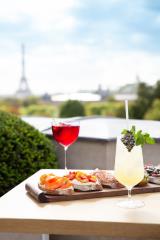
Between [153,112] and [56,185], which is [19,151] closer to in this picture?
[56,185]

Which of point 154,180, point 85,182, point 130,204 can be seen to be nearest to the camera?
point 130,204

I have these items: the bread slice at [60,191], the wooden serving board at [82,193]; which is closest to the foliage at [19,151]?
the wooden serving board at [82,193]

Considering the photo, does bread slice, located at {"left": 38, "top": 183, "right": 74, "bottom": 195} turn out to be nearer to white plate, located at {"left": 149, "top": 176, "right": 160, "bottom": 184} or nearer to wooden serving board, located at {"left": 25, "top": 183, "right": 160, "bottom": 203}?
wooden serving board, located at {"left": 25, "top": 183, "right": 160, "bottom": 203}

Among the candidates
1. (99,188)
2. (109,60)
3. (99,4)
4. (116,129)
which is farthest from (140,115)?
(99,188)

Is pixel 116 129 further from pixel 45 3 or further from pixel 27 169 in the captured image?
pixel 45 3

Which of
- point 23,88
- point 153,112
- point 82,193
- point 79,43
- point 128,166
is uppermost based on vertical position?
point 79,43

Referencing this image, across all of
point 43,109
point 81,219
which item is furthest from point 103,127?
point 43,109

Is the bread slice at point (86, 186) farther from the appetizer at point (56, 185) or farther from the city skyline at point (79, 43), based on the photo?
the city skyline at point (79, 43)
